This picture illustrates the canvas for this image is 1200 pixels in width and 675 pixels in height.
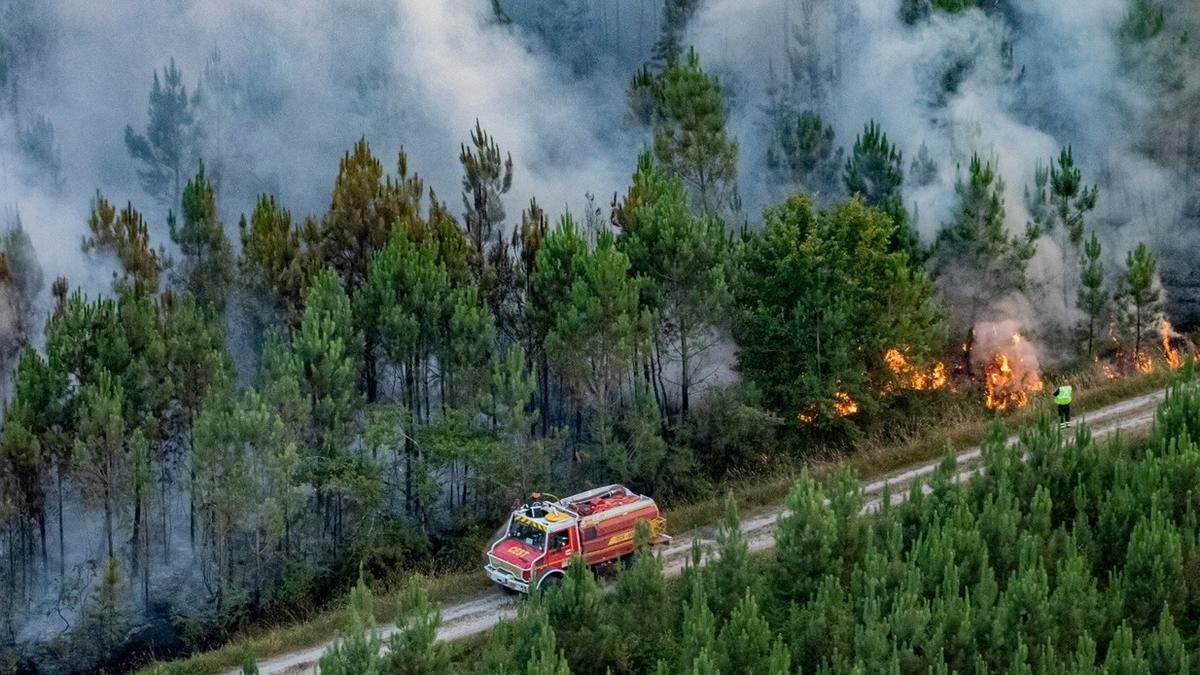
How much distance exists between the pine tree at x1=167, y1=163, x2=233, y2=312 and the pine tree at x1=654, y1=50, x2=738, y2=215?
50.1ft

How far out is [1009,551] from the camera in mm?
23234

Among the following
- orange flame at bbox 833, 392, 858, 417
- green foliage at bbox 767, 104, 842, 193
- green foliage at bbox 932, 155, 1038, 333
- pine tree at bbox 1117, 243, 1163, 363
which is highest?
green foliage at bbox 767, 104, 842, 193

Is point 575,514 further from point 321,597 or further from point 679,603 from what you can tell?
point 321,597

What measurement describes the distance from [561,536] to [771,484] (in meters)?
8.32

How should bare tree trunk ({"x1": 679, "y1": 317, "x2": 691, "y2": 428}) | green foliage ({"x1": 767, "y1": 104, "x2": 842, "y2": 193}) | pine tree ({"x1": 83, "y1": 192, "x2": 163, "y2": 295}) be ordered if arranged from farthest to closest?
1. green foliage ({"x1": 767, "y1": 104, "x2": 842, "y2": 193})
2. pine tree ({"x1": 83, "y1": 192, "x2": 163, "y2": 295})
3. bare tree trunk ({"x1": 679, "y1": 317, "x2": 691, "y2": 428})

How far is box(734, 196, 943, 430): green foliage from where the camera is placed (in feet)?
117

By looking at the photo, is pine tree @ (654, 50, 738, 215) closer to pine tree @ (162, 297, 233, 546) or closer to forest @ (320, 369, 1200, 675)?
pine tree @ (162, 297, 233, 546)

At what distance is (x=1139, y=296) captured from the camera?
1644 inches

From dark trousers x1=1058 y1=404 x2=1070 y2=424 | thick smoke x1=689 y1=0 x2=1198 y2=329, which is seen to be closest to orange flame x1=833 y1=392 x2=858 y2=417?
dark trousers x1=1058 y1=404 x2=1070 y2=424

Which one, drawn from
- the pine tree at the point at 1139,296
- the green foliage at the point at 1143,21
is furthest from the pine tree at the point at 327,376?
the green foliage at the point at 1143,21

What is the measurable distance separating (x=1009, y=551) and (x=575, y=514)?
9185 mm

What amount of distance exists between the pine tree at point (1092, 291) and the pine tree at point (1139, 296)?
69 centimetres

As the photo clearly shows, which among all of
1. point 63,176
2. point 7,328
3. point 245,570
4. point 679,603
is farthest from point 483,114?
point 679,603

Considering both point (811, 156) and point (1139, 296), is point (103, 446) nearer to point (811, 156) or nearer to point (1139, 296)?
point (811, 156)
